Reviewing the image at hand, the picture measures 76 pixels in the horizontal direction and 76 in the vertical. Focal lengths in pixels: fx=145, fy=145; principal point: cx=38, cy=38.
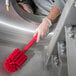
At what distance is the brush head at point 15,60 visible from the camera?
1.12m

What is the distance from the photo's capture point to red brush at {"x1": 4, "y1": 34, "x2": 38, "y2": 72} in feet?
3.66

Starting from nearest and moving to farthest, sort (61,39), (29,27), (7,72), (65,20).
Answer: (65,20) → (61,39) → (7,72) → (29,27)

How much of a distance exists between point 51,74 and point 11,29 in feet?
1.78

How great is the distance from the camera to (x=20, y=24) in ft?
4.07

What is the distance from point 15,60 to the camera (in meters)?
1.14

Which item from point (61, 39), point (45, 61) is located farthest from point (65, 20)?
point (45, 61)

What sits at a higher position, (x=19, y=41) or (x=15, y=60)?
(x=19, y=41)

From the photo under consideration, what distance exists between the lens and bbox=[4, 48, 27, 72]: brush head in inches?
44.0

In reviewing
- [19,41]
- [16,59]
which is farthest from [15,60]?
[19,41]

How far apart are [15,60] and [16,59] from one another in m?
0.01

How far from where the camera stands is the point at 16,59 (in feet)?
3.77

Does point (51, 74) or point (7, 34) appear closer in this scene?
point (7, 34)

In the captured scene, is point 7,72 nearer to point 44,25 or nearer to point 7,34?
point 7,34

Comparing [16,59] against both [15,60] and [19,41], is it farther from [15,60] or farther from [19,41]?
[19,41]
